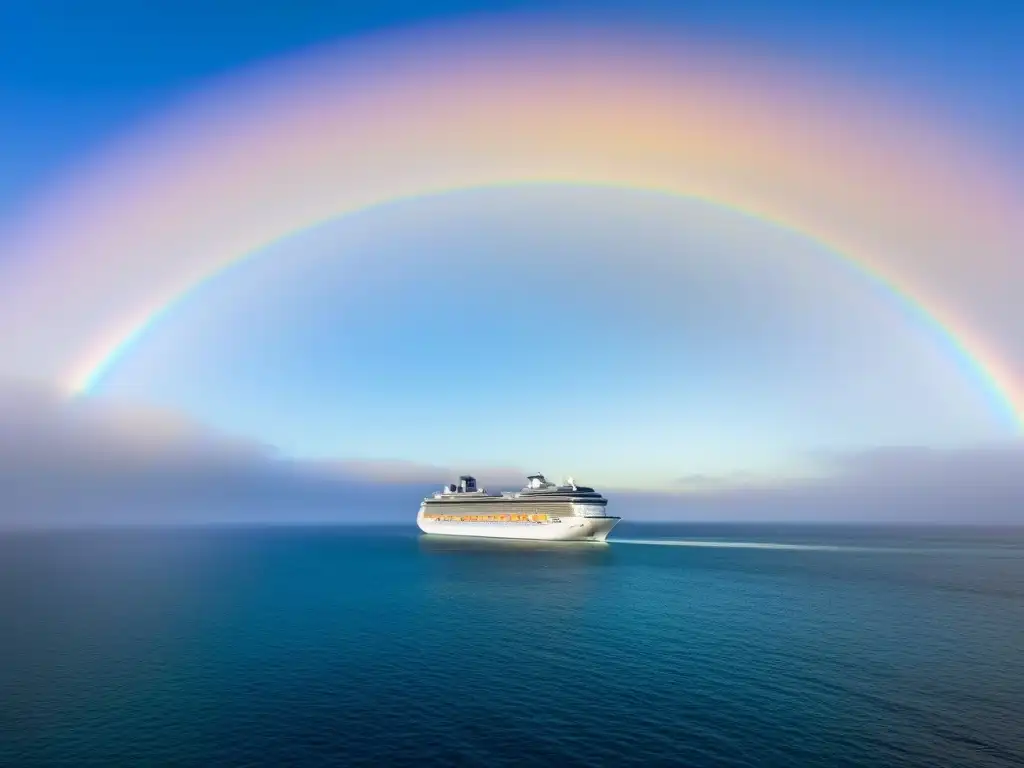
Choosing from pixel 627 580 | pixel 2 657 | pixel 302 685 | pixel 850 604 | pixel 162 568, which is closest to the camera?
pixel 302 685

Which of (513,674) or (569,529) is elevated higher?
(569,529)

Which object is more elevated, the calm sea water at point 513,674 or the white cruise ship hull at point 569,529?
the white cruise ship hull at point 569,529

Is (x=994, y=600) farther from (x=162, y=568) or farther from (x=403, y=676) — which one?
(x=162, y=568)

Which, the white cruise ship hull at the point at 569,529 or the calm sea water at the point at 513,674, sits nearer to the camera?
the calm sea water at the point at 513,674

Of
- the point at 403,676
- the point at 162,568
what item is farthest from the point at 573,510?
the point at 403,676

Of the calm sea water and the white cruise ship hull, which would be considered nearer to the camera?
the calm sea water

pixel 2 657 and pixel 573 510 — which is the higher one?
pixel 573 510

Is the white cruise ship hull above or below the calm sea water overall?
above

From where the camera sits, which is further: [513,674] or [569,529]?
[569,529]
